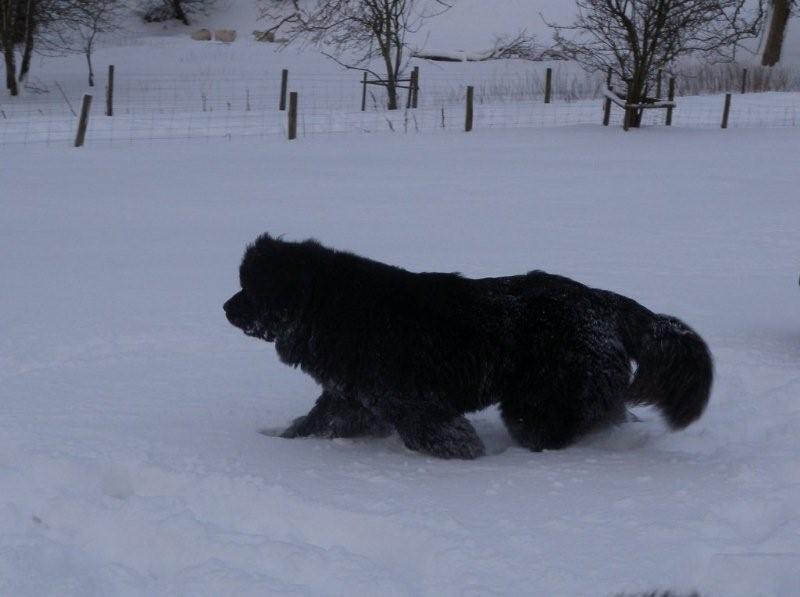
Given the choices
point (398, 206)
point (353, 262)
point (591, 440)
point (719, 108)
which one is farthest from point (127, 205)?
point (719, 108)

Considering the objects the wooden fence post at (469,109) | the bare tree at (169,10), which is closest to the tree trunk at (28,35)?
the bare tree at (169,10)

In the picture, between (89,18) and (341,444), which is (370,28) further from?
(341,444)

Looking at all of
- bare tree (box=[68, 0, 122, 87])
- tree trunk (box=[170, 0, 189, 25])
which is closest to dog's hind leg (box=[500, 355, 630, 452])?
bare tree (box=[68, 0, 122, 87])

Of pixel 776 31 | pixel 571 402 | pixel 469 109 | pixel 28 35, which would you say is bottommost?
pixel 571 402

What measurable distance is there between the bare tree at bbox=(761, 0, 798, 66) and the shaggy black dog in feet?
114

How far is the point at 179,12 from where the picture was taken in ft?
132

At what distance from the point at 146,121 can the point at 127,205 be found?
29.9 ft

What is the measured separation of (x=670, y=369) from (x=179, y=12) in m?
39.3

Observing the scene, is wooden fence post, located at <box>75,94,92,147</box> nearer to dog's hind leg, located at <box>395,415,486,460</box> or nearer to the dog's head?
the dog's head

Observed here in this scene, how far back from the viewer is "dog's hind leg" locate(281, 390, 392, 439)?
492 centimetres

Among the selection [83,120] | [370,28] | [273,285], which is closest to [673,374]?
[273,285]

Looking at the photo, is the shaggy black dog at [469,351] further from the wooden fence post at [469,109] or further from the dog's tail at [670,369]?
the wooden fence post at [469,109]

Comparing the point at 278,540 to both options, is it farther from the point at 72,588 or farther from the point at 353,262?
the point at 353,262

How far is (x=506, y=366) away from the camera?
465 cm
